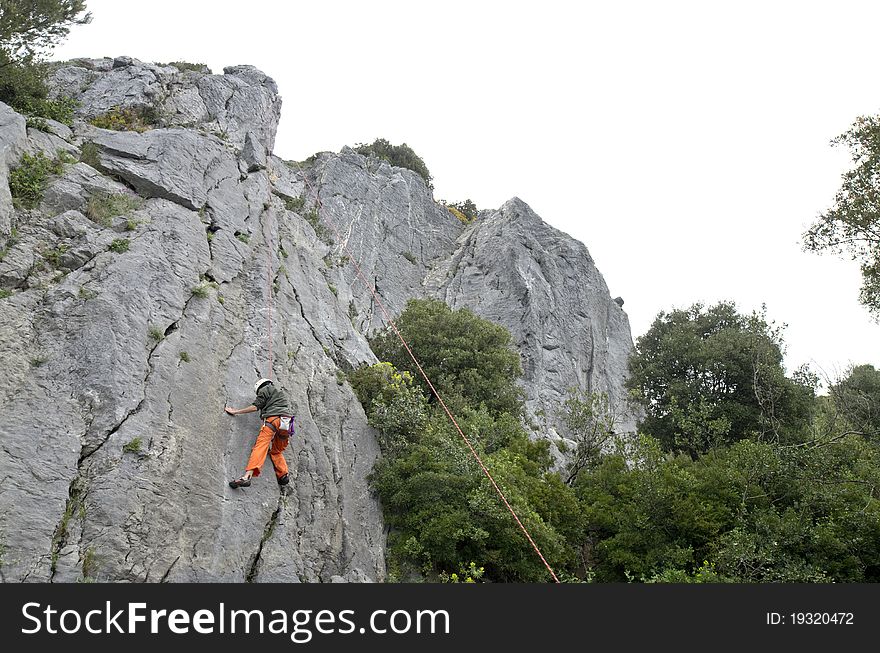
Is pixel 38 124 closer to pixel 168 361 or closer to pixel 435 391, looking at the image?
pixel 168 361

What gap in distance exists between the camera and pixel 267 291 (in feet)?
53.1

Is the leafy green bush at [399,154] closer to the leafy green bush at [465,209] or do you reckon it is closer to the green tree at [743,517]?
the leafy green bush at [465,209]

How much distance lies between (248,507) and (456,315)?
14595 mm

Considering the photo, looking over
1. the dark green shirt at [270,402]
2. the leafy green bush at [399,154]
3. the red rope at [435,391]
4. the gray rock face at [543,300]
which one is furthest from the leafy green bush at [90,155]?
the leafy green bush at [399,154]

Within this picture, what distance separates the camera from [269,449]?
12375mm

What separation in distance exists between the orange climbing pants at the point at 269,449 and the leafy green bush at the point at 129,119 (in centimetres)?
1312

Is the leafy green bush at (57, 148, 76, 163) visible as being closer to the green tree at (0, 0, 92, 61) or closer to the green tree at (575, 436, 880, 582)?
the green tree at (0, 0, 92, 61)

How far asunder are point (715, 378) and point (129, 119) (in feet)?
90.2

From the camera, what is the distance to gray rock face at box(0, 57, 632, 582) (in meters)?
9.42

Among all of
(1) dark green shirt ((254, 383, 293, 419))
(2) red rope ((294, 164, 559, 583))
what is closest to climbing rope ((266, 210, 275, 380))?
(2) red rope ((294, 164, 559, 583))

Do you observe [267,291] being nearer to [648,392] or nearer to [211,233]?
[211,233]

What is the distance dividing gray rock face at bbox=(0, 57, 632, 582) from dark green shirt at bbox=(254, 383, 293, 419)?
19.8 inches

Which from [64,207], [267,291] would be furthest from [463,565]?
[64,207]

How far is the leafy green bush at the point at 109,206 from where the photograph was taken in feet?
46.4
